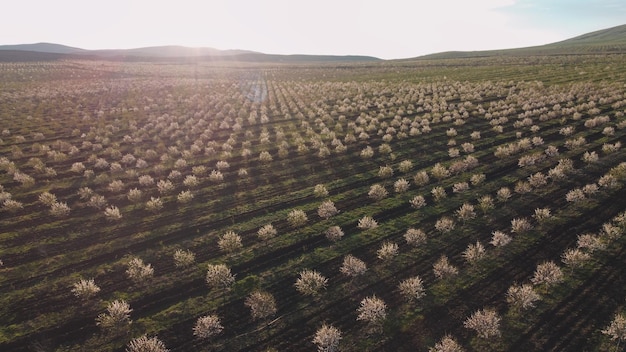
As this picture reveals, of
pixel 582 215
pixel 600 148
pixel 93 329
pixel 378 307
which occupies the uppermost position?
pixel 600 148

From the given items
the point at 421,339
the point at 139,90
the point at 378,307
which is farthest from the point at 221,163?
the point at 139,90

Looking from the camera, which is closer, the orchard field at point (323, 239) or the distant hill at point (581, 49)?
the orchard field at point (323, 239)

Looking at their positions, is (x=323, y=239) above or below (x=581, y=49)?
below

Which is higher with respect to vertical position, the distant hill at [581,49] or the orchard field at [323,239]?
the distant hill at [581,49]

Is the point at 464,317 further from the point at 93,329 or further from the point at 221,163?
the point at 221,163

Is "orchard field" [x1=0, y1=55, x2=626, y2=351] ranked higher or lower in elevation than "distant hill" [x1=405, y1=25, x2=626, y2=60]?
lower

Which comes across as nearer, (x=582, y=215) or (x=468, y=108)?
(x=582, y=215)

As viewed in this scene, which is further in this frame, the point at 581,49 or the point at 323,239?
the point at 581,49

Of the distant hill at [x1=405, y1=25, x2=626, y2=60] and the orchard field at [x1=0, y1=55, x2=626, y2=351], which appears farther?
the distant hill at [x1=405, y1=25, x2=626, y2=60]
